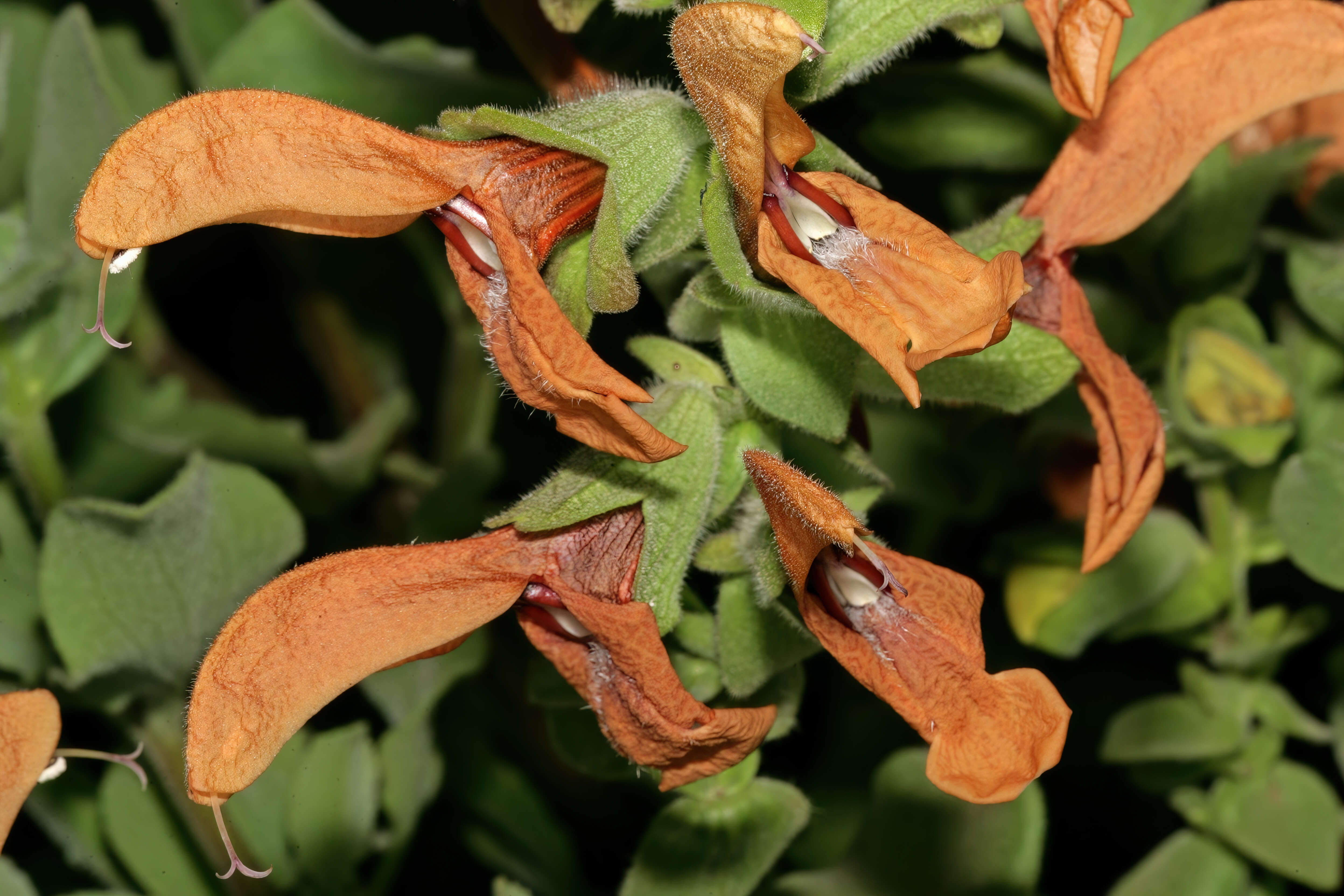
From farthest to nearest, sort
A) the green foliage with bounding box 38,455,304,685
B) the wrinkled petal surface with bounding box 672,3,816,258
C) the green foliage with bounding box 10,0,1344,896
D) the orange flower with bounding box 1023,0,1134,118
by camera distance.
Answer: the green foliage with bounding box 38,455,304,685
the green foliage with bounding box 10,0,1344,896
the orange flower with bounding box 1023,0,1134,118
the wrinkled petal surface with bounding box 672,3,816,258

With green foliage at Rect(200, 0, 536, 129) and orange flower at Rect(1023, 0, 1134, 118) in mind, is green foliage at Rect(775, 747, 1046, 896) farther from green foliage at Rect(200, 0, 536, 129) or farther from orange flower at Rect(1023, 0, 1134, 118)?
green foliage at Rect(200, 0, 536, 129)

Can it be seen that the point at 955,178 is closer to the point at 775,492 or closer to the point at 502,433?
the point at 502,433

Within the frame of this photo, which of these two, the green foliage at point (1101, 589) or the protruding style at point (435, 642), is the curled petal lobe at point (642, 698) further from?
the green foliage at point (1101, 589)

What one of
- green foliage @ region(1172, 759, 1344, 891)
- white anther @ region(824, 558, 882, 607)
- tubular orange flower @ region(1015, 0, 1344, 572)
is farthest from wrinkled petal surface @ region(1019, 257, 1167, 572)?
green foliage @ region(1172, 759, 1344, 891)

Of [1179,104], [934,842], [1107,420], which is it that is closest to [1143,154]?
[1179,104]

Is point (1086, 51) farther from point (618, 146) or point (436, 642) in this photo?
point (436, 642)

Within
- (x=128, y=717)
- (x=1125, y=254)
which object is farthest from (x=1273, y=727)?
(x=128, y=717)

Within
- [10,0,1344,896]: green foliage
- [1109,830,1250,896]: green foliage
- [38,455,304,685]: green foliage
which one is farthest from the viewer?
[1109,830,1250,896]: green foliage
